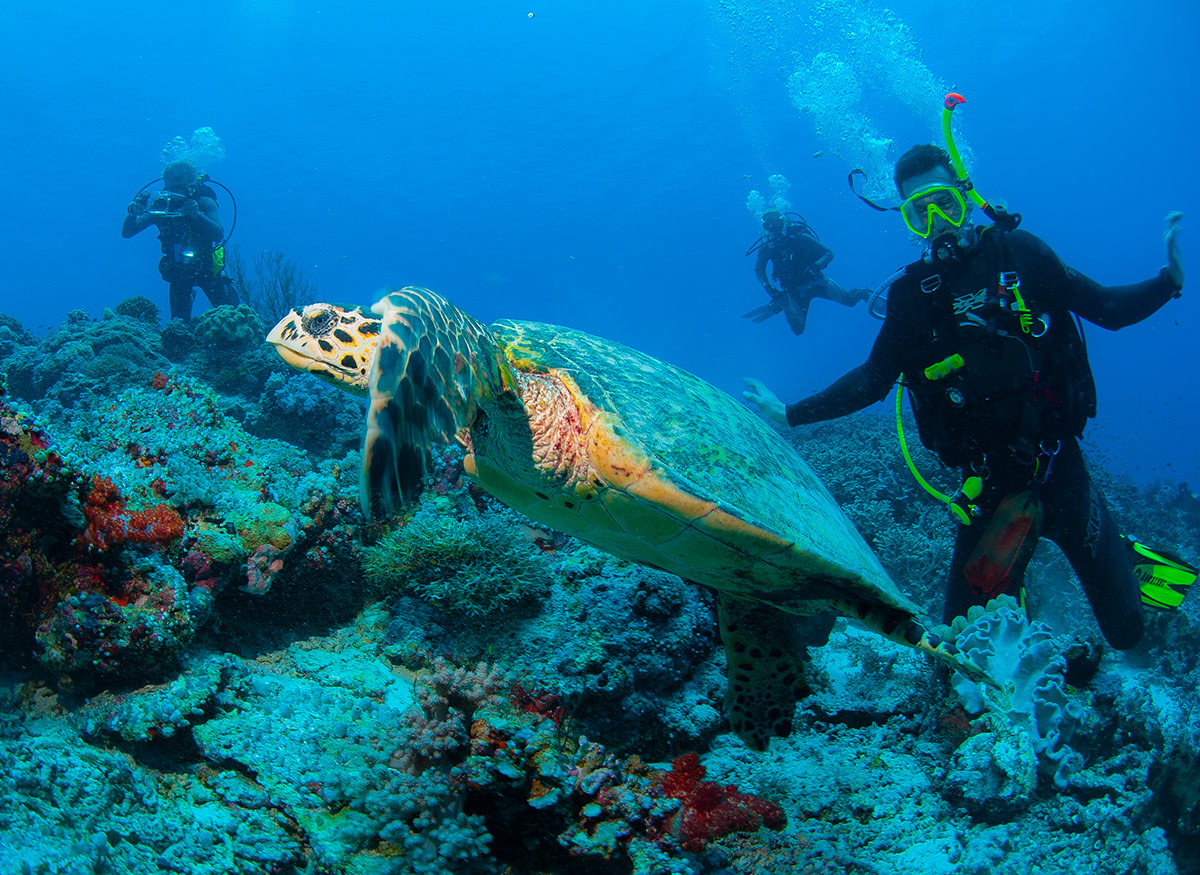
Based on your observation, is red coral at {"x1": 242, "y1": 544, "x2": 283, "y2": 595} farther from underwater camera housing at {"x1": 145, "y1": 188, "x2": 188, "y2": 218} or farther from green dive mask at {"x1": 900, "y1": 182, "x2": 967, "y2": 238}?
underwater camera housing at {"x1": 145, "y1": 188, "x2": 188, "y2": 218}

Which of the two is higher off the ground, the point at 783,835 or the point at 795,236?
the point at 795,236

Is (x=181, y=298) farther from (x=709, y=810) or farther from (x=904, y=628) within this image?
(x=904, y=628)

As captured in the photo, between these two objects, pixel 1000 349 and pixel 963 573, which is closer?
pixel 1000 349

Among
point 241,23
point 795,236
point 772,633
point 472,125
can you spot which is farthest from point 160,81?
point 772,633

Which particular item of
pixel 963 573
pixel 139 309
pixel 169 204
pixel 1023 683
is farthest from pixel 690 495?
pixel 139 309

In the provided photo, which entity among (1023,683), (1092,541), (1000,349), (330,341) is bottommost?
(1023,683)

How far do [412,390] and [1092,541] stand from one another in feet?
13.7

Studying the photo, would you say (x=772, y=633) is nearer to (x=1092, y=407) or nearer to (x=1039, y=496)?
(x=1039, y=496)

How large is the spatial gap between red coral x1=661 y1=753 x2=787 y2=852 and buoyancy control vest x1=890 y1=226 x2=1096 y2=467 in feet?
8.43

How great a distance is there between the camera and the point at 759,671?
8.78ft

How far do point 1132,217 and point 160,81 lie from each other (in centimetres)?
10763

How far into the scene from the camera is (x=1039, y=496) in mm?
3352

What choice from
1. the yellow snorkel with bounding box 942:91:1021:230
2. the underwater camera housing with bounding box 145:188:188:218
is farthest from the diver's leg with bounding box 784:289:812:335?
the underwater camera housing with bounding box 145:188:188:218

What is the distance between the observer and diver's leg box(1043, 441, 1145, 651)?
334 cm
